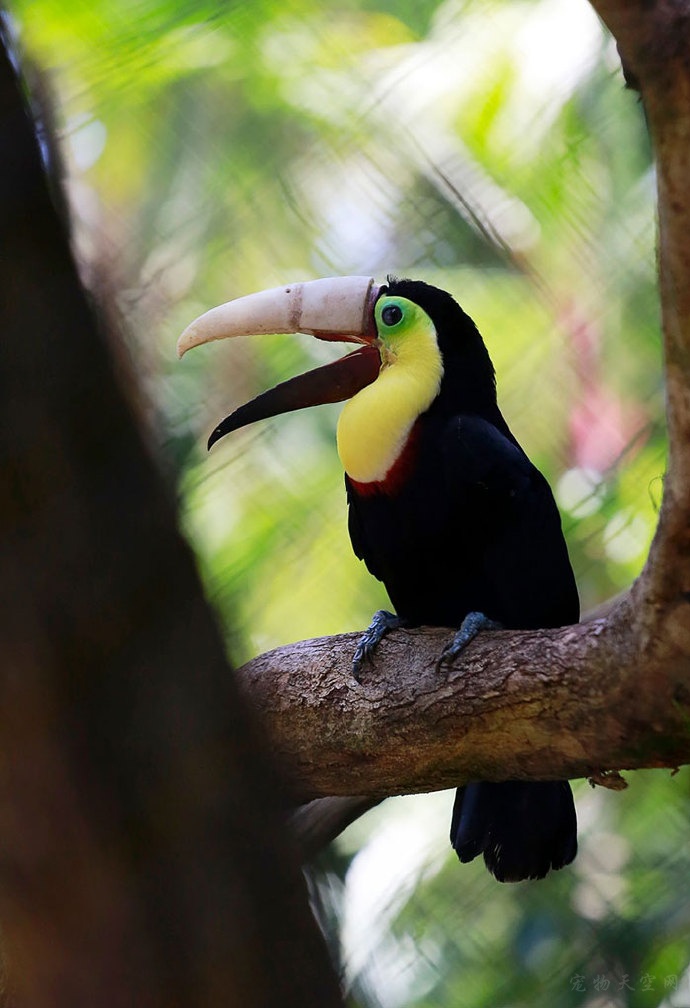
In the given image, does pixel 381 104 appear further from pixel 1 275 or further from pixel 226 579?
pixel 1 275

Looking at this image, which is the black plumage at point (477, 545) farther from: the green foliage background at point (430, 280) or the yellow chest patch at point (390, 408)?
the green foliage background at point (430, 280)

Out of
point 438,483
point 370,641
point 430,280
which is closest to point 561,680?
point 370,641

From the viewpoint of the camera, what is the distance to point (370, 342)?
215cm

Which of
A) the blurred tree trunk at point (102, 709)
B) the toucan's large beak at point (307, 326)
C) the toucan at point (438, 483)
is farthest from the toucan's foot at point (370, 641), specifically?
the blurred tree trunk at point (102, 709)

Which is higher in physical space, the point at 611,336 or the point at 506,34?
the point at 506,34

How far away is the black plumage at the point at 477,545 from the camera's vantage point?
1.81 meters

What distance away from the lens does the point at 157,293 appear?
2.15 meters

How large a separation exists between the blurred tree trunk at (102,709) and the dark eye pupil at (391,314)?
1.48 m

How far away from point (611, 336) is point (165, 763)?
2.14 metres

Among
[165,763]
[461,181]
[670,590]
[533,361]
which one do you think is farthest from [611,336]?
[165,763]

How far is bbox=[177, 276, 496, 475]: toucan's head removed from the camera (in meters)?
2.02

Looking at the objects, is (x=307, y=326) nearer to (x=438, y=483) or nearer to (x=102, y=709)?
(x=438, y=483)

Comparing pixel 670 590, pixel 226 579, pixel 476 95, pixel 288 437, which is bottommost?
pixel 670 590

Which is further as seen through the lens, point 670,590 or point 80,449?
point 670,590
